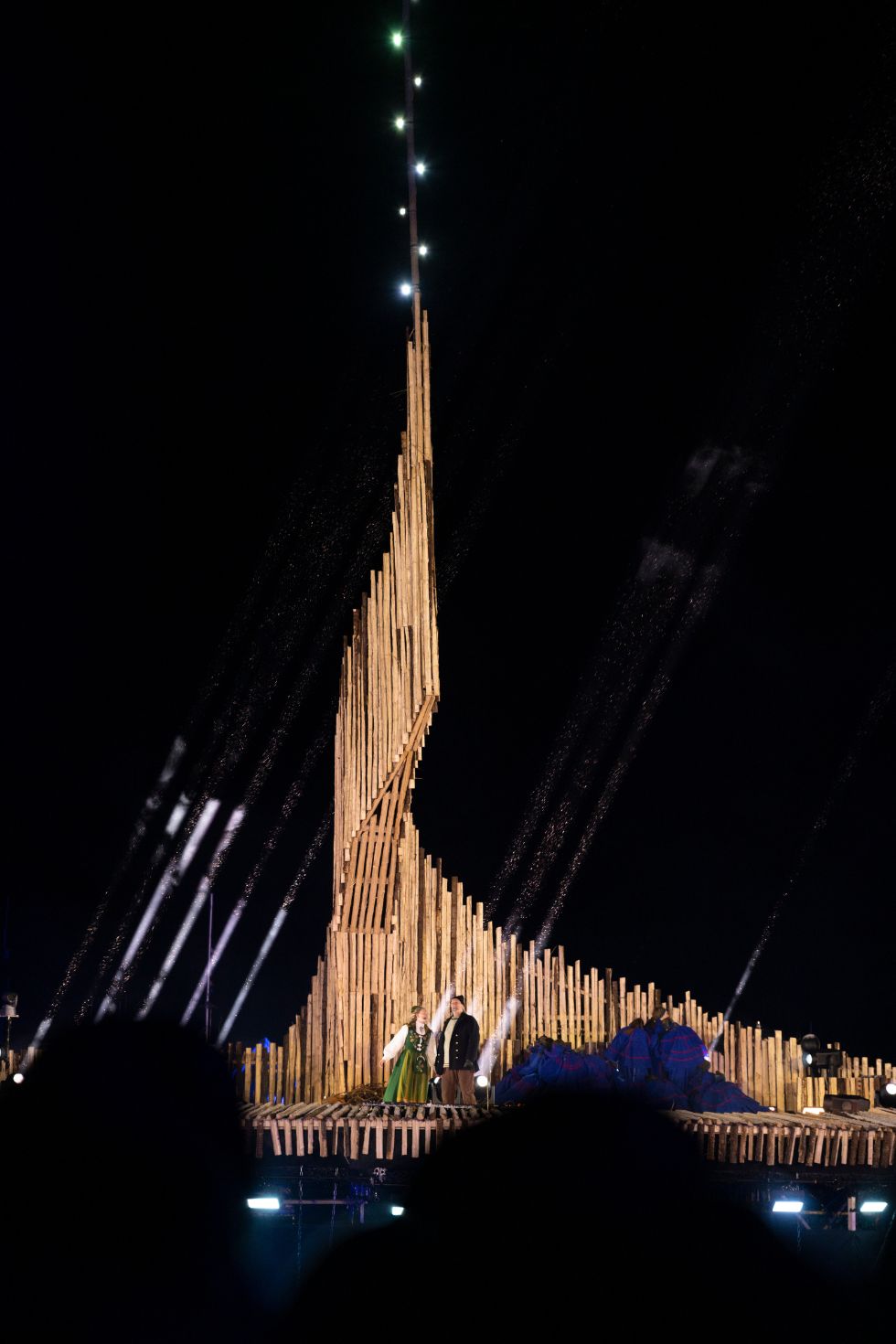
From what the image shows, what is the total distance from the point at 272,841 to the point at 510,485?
6182mm

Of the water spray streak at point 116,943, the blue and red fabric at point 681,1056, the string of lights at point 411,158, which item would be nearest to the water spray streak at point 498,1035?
the blue and red fabric at point 681,1056

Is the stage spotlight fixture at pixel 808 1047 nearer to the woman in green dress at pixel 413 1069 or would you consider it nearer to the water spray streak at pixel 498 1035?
the water spray streak at pixel 498 1035

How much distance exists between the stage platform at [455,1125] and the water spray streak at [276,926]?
9.90 metres

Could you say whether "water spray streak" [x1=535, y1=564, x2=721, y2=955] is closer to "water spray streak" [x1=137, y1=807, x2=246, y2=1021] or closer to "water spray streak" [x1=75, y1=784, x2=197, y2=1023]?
"water spray streak" [x1=137, y1=807, x2=246, y2=1021]

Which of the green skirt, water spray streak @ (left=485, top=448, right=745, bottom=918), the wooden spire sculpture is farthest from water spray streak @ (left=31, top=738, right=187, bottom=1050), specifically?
the green skirt

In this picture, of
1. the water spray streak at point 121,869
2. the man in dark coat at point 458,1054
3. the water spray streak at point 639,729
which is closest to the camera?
the man in dark coat at point 458,1054

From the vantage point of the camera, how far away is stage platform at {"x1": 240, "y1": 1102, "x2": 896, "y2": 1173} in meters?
7.95

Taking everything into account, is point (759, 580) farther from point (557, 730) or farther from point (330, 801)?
point (330, 801)

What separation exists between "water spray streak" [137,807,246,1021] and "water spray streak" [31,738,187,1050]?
3.52 feet

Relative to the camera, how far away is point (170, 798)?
18.9 meters

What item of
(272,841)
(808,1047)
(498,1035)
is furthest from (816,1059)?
(272,841)

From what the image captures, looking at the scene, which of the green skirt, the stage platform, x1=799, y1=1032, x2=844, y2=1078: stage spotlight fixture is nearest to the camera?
the stage platform

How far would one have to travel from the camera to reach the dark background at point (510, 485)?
45.1ft

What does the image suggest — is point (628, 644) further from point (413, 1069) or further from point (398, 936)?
point (413, 1069)
